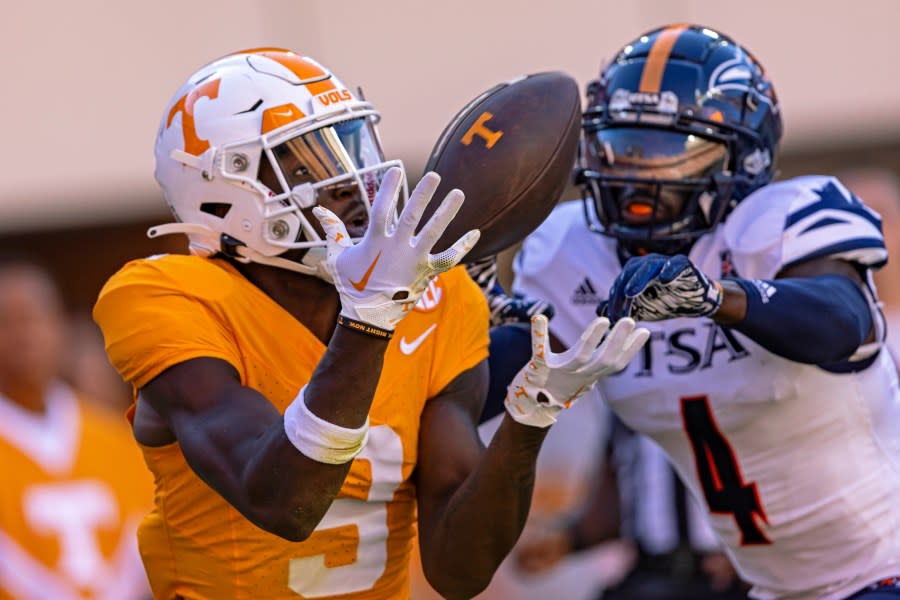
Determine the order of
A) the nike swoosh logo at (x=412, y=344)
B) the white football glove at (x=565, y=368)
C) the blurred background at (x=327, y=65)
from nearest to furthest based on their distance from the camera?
the white football glove at (x=565, y=368)
the nike swoosh logo at (x=412, y=344)
the blurred background at (x=327, y=65)

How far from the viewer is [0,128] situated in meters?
7.73

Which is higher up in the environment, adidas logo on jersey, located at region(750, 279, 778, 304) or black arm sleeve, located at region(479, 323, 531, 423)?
adidas logo on jersey, located at region(750, 279, 778, 304)

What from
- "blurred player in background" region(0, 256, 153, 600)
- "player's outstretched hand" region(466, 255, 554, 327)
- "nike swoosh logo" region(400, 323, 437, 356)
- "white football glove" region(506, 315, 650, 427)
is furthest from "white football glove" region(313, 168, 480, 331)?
"blurred player in background" region(0, 256, 153, 600)

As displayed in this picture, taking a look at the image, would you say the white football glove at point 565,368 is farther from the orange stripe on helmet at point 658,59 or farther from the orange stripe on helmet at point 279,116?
the orange stripe on helmet at point 658,59

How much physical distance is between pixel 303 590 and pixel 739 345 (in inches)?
49.9

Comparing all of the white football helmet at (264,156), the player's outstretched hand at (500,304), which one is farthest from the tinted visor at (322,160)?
the player's outstretched hand at (500,304)

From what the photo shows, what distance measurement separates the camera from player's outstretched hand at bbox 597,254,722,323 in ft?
9.37

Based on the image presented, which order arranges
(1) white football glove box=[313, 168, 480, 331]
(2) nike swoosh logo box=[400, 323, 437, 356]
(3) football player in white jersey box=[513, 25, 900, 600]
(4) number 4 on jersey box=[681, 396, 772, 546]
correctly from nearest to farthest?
(1) white football glove box=[313, 168, 480, 331]
(2) nike swoosh logo box=[400, 323, 437, 356]
(3) football player in white jersey box=[513, 25, 900, 600]
(4) number 4 on jersey box=[681, 396, 772, 546]

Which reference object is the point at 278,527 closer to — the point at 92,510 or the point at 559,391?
the point at 559,391

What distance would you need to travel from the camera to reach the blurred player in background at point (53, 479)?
4996 millimetres

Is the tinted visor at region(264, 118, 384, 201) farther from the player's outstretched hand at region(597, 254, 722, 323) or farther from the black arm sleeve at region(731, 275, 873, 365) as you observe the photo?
the black arm sleeve at region(731, 275, 873, 365)

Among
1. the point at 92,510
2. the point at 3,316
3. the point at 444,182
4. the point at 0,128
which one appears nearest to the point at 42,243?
the point at 0,128

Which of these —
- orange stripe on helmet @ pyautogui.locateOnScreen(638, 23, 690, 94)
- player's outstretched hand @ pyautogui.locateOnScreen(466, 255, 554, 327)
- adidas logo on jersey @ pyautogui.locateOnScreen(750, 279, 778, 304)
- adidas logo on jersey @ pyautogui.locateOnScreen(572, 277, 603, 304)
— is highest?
orange stripe on helmet @ pyautogui.locateOnScreen(638, 23, 690, 94)

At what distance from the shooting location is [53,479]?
5195 millimetres
